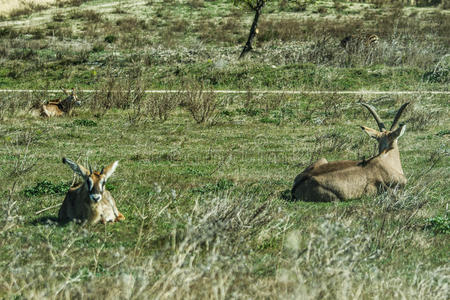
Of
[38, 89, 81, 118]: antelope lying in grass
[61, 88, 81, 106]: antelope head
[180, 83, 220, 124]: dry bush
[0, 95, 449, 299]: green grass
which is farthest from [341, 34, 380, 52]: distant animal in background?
[38, 89, 81, 118]: antelope lying in grass

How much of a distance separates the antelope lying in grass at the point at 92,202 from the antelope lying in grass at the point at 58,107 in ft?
40.2

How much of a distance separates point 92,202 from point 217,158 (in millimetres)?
5957

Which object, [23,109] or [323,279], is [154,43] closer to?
[23,109]

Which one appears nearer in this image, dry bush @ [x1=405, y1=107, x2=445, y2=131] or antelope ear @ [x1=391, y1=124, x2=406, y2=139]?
antelope ear @ [x1=391, y1=124, x2=406, y2=139]

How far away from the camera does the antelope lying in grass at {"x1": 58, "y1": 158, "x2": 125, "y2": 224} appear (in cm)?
833

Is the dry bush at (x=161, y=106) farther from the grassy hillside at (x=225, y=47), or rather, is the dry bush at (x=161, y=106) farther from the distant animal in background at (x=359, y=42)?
the distant animal in background at (x=359, y=42)

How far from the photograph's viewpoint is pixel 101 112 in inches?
814

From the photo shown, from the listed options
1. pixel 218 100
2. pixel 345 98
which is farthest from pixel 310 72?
pixel 218 100

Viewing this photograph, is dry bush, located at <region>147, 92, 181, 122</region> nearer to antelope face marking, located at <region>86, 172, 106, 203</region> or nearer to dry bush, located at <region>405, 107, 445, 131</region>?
dry bush, located at <region>405, 107, 445, 131</region>

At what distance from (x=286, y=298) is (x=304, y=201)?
4.90m

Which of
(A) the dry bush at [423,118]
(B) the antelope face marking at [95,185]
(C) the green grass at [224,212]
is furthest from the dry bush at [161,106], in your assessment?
(B) the antelope face marking at [95,185]

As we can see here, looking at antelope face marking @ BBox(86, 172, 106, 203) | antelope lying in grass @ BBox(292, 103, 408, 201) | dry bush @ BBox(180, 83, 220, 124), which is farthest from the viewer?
dry bush @ BBox(180, 83, 220, 124)

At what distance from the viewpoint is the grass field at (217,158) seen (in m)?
5.85

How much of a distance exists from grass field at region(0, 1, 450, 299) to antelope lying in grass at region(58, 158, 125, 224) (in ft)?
0.90
